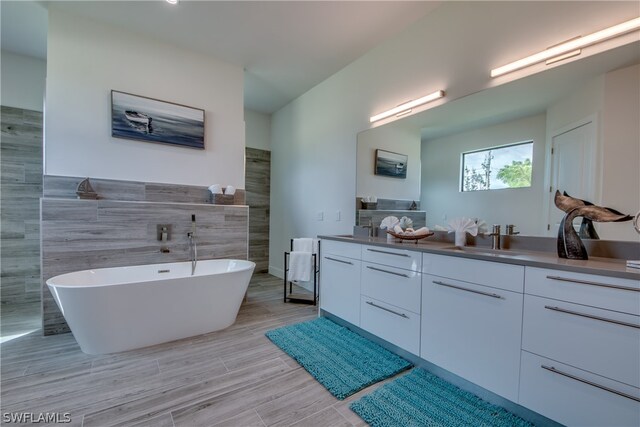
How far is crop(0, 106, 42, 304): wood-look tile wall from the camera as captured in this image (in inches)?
122

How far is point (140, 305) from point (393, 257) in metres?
2.11

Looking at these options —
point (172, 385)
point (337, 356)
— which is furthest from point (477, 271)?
point (172, 385)

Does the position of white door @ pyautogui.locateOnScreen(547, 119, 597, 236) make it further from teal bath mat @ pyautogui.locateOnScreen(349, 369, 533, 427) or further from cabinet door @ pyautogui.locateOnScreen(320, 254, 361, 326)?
cabinet door @ pyautogui.locateOnScreen(320, 254, 361, 326)

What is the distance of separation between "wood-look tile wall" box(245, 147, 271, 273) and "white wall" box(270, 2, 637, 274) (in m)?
0.14

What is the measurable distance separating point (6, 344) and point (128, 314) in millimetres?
1172

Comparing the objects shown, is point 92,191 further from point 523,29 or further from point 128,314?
point 523,29

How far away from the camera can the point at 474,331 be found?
1651 mm

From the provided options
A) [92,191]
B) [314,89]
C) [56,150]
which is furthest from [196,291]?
[314,89]

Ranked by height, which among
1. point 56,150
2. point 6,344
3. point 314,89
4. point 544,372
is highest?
point 314,89

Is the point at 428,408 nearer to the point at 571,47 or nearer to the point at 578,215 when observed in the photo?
the point at 578,215

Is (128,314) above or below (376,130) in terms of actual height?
below

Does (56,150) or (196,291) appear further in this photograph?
(56,150)

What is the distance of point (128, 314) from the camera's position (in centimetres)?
216

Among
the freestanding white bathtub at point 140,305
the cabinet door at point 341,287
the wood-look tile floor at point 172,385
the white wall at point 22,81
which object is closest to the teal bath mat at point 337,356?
the wood-look tile floor at point 172,385
